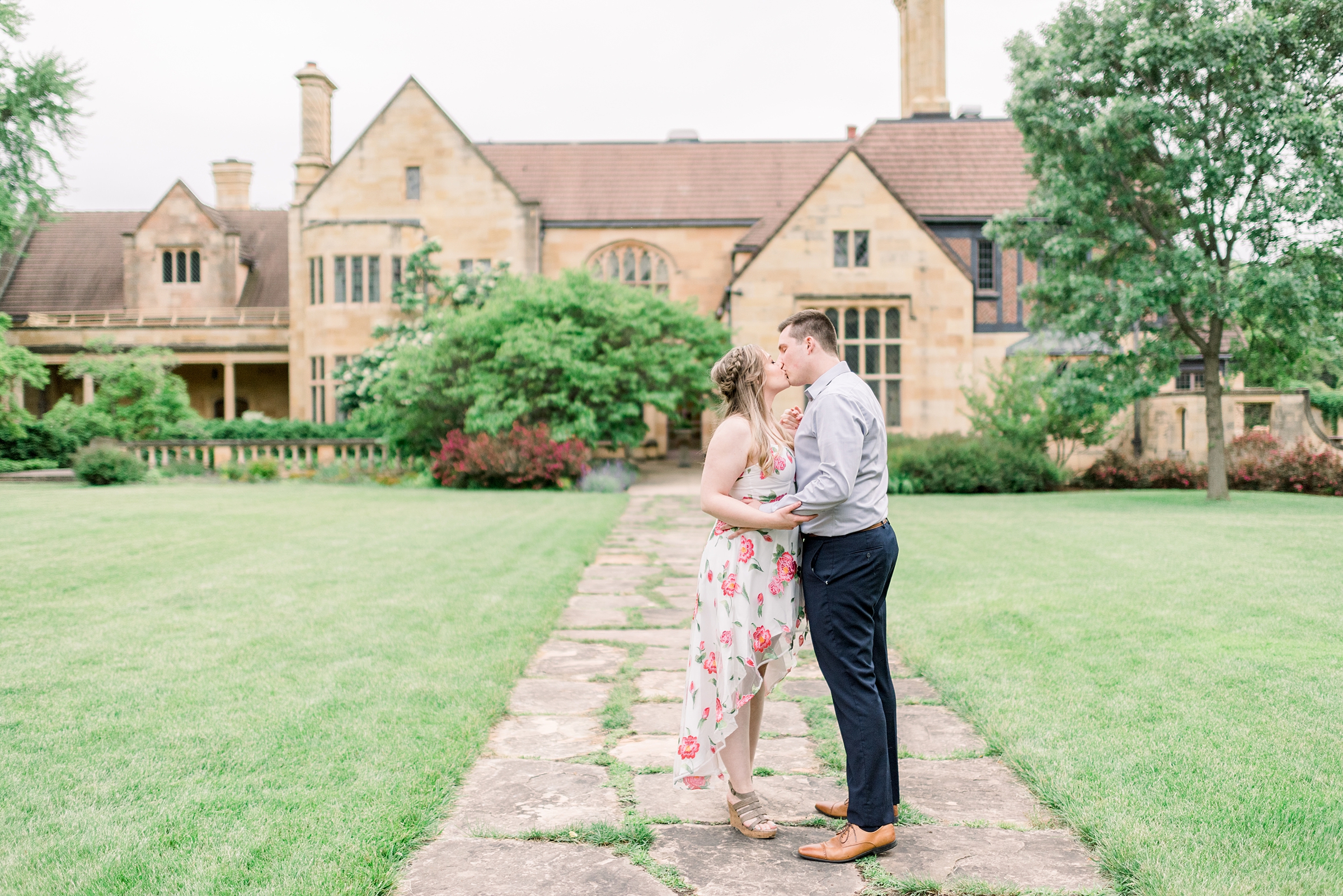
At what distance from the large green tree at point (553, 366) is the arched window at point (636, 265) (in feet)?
26.3

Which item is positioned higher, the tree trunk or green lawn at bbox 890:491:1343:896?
the tree trunk

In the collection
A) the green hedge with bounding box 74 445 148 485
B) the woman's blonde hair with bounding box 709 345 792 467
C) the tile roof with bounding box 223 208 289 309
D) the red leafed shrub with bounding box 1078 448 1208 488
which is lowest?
the red leafed shrub with bounding box 1078 448 1208 488

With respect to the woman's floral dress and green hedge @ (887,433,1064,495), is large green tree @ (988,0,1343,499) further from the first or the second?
the woman's floral dress

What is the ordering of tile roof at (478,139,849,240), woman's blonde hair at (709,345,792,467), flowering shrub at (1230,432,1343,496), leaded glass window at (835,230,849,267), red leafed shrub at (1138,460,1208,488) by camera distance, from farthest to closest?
tile roof at (478,139,849,240) < leaded glass window at (835,230,849,267) < red leafed shrub at (1138,460,1208,488) < flowering shrub at (1230,432,1343,496) < woman's blonde hair at (709,345,792,467)

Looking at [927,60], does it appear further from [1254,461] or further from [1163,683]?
[1163,683]

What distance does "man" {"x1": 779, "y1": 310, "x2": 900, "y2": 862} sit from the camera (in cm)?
327

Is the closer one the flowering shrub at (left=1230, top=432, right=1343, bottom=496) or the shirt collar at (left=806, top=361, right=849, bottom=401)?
the shirt collar at (left=806, top=361, right=849, bottom=401)

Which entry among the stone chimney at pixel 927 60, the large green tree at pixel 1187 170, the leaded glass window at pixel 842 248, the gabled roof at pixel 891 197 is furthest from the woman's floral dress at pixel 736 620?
the stone chimney at pixel 927 60

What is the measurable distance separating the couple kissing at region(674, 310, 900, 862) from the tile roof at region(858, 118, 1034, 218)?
75.3 ft

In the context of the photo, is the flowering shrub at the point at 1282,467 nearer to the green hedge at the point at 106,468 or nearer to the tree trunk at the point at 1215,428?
the tree trunk at the point at 1215,428

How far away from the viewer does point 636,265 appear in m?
29.4

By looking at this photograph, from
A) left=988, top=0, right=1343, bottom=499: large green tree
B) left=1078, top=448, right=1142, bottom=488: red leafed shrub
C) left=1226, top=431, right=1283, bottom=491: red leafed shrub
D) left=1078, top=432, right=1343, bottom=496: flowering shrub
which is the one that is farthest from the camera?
left=1078, top=448, right=1142, bottom=488: red leafed shrub

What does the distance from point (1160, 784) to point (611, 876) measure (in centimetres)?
219

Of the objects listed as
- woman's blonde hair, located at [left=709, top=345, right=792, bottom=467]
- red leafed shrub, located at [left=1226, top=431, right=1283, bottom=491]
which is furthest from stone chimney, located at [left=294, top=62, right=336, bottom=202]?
woman's blonde hair, located at [left=709, top=345, right=792, bottom=467]
